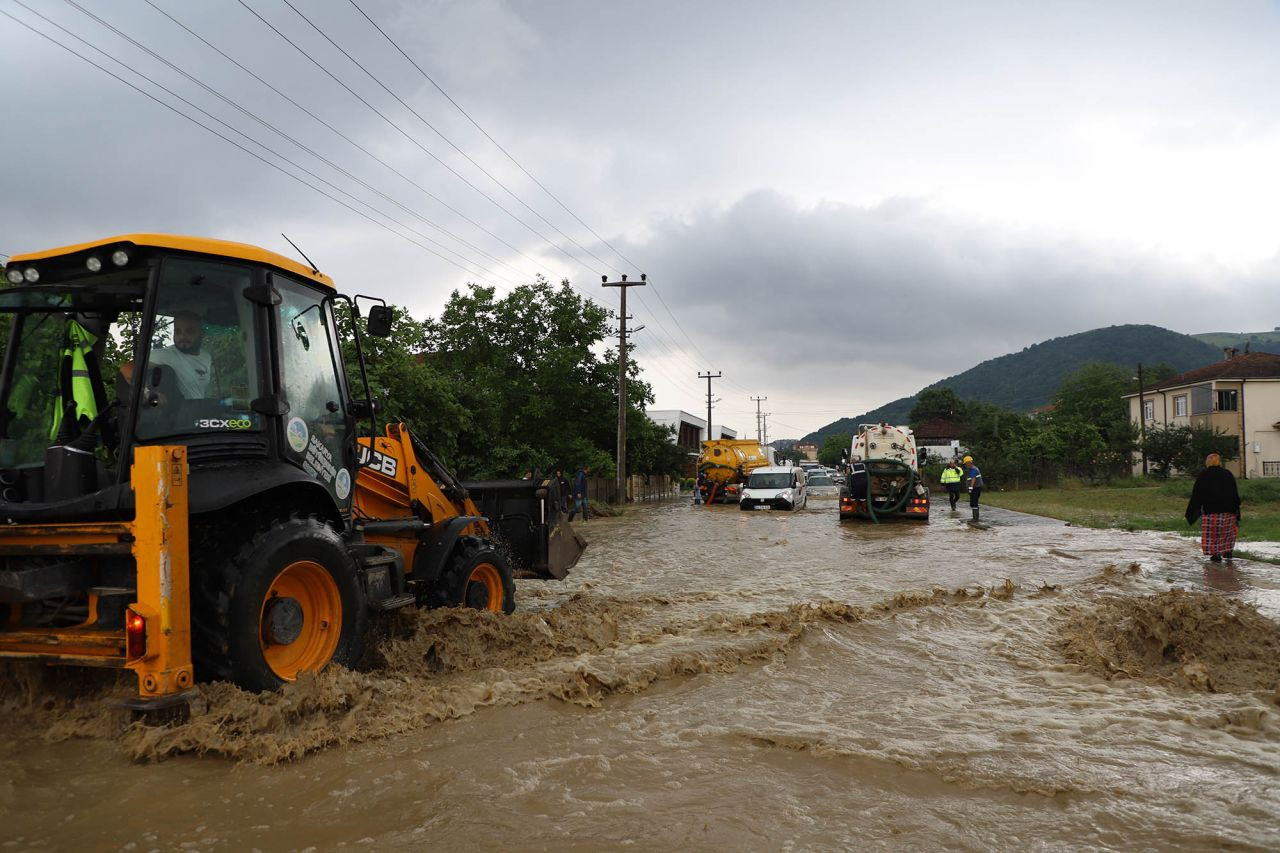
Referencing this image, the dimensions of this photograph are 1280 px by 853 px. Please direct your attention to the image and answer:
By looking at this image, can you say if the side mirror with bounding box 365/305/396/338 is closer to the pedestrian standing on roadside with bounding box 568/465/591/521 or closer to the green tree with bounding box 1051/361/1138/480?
→ the pedestrian standing on roadside with bounding box 568/465/591/521

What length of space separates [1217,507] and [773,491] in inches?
705

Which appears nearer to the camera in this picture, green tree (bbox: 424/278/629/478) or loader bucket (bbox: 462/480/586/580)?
loader bucket (bbox: 462/480/586/580)

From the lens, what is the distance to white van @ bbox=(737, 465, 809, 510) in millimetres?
30312

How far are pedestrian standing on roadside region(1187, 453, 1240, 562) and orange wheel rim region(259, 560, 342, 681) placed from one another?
12.7 m

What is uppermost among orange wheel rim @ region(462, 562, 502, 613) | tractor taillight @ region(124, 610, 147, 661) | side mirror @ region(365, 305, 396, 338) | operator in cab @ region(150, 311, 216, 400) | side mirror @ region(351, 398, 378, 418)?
side mirror @ region(365, 305, 396, 338)

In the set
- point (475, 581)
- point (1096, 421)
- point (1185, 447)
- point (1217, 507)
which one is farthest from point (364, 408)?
point (1096, 421)

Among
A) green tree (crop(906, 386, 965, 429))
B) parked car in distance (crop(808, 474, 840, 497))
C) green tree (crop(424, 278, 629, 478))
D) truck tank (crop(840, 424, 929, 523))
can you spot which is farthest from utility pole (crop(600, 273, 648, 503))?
green tree (crop(906, 386, 965, 429))

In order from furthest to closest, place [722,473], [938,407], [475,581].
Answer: [938,407] → [722,473] → [475,581]

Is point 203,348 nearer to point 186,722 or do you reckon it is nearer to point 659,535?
point 186,722

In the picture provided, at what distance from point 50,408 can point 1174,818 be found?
21.2 feet

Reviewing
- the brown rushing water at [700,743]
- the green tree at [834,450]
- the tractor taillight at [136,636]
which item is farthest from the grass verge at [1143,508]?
the green tree at [834,450]

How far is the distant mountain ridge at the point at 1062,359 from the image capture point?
149 m

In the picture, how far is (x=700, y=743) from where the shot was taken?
5043mm

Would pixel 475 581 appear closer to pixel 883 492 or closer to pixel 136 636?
pixel 136 636
